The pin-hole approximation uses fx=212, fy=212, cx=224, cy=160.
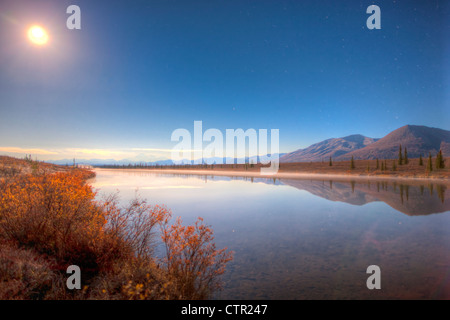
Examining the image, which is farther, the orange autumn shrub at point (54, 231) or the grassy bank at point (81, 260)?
the orange autumn shrub at point (54, 231)

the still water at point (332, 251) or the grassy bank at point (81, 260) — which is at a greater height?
the grassy bank at point (81, 260)

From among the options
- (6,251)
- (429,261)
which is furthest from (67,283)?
(429,261)

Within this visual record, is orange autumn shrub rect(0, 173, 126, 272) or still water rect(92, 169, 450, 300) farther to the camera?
orange autumn shrub rect(0, 173, 126, 272)

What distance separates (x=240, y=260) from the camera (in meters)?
7.79

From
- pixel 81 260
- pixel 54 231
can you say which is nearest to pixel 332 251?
pixel 81 260

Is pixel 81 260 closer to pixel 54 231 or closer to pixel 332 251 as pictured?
pixel 54 231

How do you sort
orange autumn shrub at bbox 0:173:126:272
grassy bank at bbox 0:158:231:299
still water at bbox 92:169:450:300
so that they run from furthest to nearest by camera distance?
orange autumn shrub at bbox 0:173:126:272 → still water at bbox 92:169:450:300 → grassy bank at bbox 0:158:231:299

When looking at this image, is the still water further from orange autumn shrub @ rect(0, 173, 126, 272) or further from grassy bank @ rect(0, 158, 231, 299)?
orange autumn shrub @ rect(0, 173, 126, 272)

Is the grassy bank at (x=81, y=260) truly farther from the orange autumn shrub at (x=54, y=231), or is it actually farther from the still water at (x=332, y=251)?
the still water at (x=332, y=251)

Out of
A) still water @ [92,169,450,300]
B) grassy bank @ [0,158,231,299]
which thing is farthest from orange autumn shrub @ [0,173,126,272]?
still water @ [92,169,450,300]

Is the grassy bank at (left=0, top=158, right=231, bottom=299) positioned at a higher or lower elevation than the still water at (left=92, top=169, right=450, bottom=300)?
higher

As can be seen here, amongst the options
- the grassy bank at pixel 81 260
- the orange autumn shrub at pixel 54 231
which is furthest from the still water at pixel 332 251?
the orange autumn shrub at pixel 54 231

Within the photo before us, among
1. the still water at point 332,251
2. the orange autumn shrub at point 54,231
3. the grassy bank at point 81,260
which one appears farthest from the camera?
the orange autumn shrub at point 54,231

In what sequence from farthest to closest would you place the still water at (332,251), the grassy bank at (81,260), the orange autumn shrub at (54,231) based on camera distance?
the orange autumn shrub at (54,231) < the still water at (332,251) < the grassy bank at (81,260)
